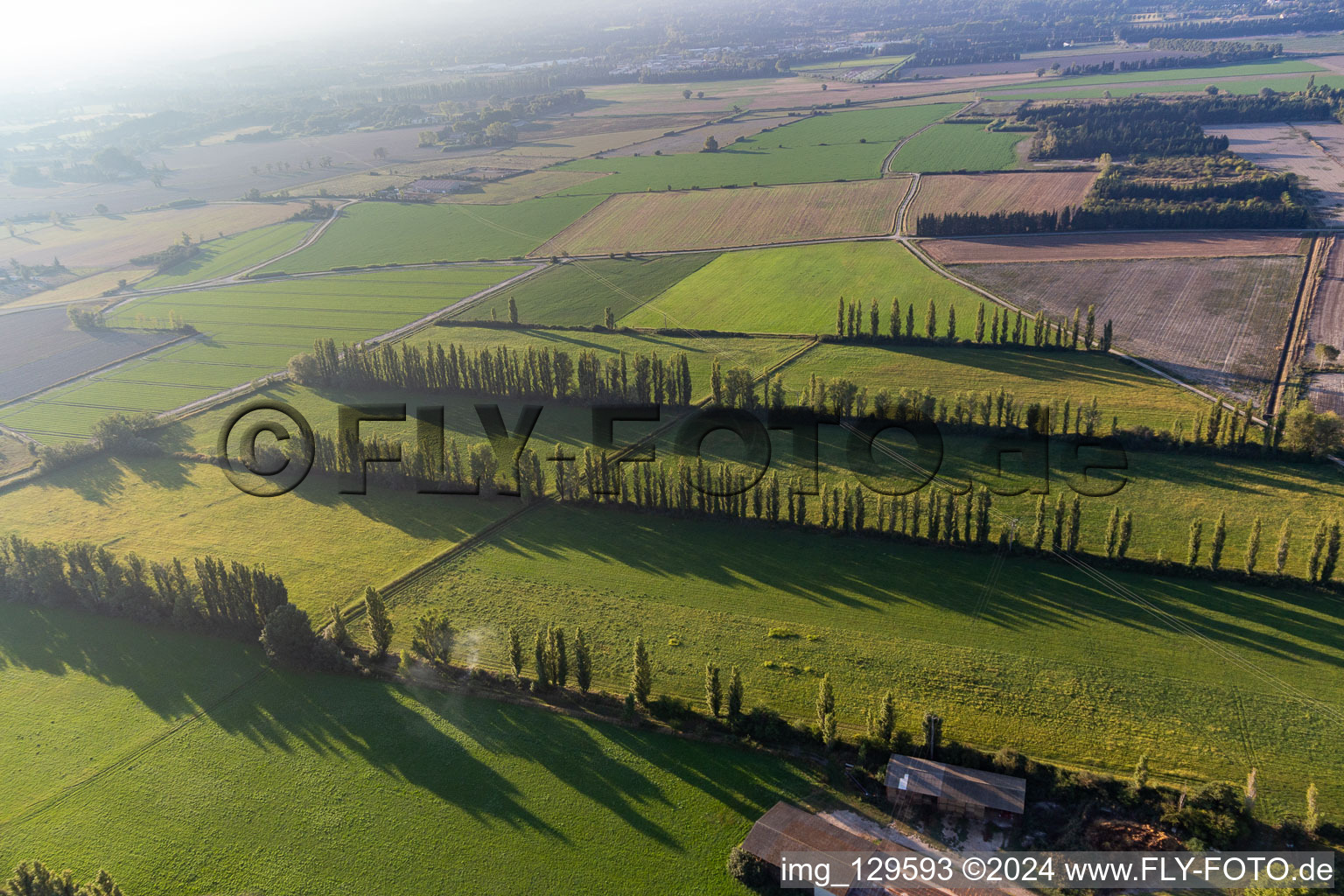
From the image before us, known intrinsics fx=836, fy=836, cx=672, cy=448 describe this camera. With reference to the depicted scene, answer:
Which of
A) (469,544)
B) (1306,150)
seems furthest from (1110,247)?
(469,544)

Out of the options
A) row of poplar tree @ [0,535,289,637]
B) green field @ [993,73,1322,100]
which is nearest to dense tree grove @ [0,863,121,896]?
row of poplar tree @ [0,535,289,637]

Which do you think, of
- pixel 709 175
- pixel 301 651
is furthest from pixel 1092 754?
pixel 709 175

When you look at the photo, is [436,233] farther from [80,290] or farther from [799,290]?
[799,290]

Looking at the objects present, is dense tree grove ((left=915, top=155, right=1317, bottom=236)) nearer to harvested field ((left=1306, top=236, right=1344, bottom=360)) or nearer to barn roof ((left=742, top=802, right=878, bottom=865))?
harvested field ((left=1306, top=236, right=1344, bottom=360))

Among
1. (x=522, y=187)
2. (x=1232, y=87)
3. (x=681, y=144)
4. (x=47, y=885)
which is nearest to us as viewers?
(x=47, y=885)

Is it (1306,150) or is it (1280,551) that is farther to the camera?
(1306,150)

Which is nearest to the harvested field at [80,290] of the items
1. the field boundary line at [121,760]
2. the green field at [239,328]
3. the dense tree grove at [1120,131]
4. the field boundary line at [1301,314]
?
the green field at [239,328]
